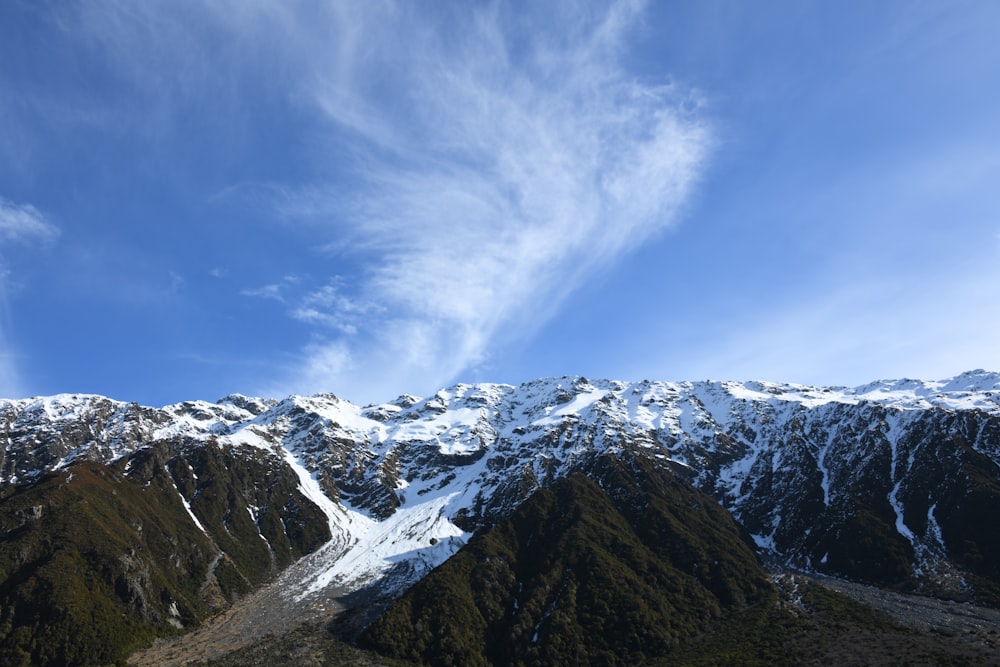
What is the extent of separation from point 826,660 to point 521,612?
85.1m

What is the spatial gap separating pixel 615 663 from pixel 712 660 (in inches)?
1035

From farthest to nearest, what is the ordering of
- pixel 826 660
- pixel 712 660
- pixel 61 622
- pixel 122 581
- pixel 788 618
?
pixel 122 581 → pixel 788 618 → pixel 61 622 → pixel 712 660 → pixel 826 660

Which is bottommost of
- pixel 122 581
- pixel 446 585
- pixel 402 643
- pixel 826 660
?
pixel 826 660

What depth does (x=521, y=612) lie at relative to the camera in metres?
188

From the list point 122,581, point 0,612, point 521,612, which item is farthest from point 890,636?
point 0,612

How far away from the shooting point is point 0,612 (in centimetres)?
16500

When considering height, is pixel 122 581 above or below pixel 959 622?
above

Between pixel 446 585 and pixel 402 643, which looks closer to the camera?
pixel 402 643

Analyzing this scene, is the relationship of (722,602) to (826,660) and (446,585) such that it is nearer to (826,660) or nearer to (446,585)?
(826,660)

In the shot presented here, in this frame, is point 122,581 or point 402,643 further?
point 122,581

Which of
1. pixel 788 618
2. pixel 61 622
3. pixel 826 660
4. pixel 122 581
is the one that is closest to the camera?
pixel 826 660

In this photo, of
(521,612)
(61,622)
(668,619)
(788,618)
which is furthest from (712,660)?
(61,622)

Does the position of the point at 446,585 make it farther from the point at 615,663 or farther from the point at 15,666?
the point at 15,666

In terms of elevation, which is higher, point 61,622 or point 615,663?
point 61,622
